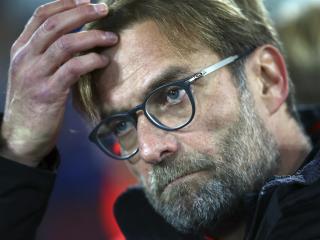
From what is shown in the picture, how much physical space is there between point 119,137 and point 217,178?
1.19 ft

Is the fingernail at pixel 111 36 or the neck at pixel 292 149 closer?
the fingernail at pixel 111 36

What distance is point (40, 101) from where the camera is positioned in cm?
148

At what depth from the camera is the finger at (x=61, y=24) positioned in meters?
1.41

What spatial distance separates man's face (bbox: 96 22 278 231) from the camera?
137 centimetres

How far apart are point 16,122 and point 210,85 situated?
1.91ft

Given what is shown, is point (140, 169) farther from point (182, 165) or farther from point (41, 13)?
point (41, 13)

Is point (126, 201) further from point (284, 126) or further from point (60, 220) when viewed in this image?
point (284, 126)

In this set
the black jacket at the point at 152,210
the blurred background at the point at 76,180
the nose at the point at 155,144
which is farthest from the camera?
the blurred background at the point at 76,180

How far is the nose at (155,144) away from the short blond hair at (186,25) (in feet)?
0.74

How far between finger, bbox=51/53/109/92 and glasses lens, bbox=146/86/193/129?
7.0 inches

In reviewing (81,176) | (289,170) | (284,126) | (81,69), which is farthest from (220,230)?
(81,176)

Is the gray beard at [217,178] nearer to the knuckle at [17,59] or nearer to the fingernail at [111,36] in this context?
the fingernail at [111,36]

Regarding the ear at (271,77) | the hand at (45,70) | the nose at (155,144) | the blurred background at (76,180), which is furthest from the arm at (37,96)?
the ear at (271,77)

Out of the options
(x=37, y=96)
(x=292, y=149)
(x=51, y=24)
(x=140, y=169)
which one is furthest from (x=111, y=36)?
(x=292, y=149)
